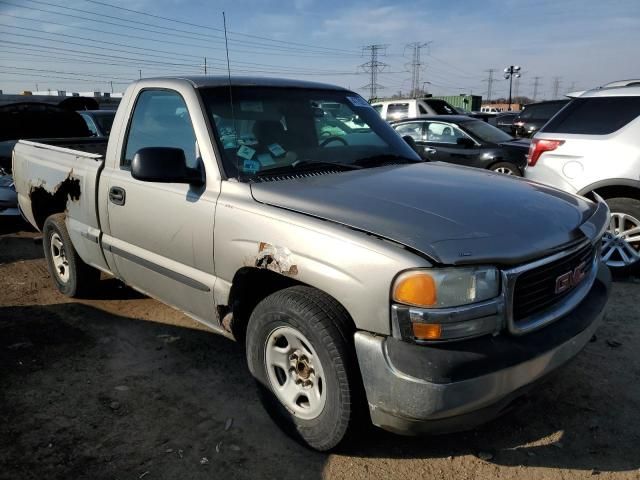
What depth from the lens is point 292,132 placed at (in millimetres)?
3334

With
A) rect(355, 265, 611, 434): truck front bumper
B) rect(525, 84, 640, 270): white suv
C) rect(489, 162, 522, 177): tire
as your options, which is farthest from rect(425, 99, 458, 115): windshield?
rect(355, 265, 611, 434): truck front bumper

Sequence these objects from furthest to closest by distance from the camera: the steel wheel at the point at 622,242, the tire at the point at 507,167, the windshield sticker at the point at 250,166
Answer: the tire at the point at 507,167 → the steel wheel at the point at 622,242 → the windshield sticker at the point at 250,166

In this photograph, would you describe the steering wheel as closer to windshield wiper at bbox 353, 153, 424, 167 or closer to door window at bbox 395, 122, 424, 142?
windshield wiper at bbox 353, 153, 424, 167

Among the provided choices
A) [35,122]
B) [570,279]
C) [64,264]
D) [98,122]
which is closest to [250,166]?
[570,279]

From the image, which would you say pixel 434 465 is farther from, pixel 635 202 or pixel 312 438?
pixel 635 202

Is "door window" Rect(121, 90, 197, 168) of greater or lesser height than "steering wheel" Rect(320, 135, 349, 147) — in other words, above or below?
above

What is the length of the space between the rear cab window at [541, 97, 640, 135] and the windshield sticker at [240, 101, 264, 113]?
3.52 metres

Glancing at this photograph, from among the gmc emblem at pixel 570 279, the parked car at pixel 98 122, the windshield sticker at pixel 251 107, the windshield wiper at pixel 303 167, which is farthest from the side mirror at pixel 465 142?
the gmc emblem at pixel 570 279

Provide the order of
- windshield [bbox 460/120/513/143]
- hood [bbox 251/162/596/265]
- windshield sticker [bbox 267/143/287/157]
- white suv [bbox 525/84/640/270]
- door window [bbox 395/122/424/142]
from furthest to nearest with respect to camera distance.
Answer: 1. door window [bbox 395/122/424/142]
2. windshield [bbox 460/120/513/143]
3. white suv [bbox 525/84/640/270]
4. windshield sticker [bbox 267/143/287/157]
5. hood [bbox 251/162/596/265]

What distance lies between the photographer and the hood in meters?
2.20

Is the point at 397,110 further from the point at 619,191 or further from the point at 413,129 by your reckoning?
the point at 619,191

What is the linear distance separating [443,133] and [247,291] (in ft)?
27.9

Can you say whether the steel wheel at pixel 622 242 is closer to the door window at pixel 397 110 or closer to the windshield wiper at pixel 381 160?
the windshield wiper at pixel 381 160

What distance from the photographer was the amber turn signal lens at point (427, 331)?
6.87ft
